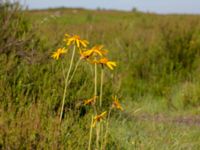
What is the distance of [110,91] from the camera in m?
7.18

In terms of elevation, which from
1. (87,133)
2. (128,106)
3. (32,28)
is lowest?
(128,106)

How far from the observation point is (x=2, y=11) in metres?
7.57

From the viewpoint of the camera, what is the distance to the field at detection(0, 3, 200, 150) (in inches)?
186

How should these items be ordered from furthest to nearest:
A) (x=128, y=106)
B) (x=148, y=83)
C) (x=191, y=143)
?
(x=148, y=83) → (x=128, y=106) → (x=191, y=143)

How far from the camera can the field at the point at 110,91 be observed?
4.73 metres

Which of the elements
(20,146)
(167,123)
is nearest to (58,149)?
(20,146)

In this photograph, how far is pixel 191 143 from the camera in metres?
5.98

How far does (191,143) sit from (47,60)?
6.87 ft

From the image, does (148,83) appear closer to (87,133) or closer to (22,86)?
(22,86)

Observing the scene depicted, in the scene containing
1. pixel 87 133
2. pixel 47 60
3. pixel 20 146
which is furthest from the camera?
pixel 47 60

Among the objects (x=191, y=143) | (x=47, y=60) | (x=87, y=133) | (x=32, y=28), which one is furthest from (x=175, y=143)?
(x=32, y=28)

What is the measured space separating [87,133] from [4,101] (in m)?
0.97

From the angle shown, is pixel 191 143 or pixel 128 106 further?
pixel 128 106

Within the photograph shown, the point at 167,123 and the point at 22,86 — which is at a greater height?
the point at 22,86
